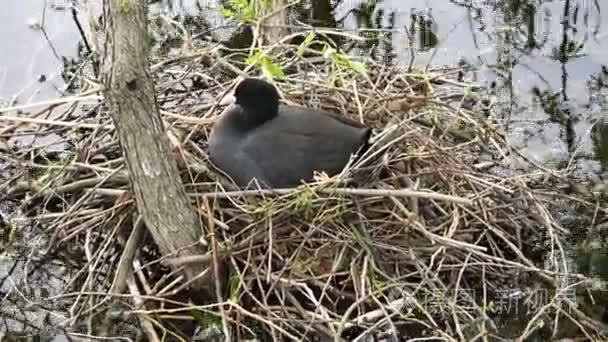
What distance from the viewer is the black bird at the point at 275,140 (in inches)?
145

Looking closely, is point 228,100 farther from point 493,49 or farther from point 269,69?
point 493,49

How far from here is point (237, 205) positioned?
357cm

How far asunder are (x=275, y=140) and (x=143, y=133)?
56 cm

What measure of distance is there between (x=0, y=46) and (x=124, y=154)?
2339 millimetres

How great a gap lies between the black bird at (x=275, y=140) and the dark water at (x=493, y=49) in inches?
46.5

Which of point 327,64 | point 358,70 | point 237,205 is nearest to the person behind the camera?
point 237,205

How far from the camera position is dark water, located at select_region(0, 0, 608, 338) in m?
4.92

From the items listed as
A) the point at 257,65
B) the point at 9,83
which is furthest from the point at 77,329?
the point at 9,83

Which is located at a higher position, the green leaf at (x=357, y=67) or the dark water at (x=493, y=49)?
the green leaf at (x=357, y=67)

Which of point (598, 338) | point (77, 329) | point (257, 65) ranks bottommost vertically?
point (598, 338)

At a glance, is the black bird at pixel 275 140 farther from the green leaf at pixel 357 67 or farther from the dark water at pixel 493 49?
the dark water at pixel 493 49

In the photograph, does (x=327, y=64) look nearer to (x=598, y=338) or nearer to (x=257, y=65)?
(x=257, y=65)

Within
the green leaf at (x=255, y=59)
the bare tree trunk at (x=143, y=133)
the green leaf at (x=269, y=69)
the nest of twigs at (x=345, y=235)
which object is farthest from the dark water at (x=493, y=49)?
the bare tree trunk at (x=143, y=133)

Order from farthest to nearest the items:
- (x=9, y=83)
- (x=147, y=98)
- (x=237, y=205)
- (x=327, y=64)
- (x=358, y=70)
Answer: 1. (x=9, y=83)
2. (x=327, y=64)
3. (x=358, y=70)
4. (x=237, y=205)
5. (x=147, y=98)
